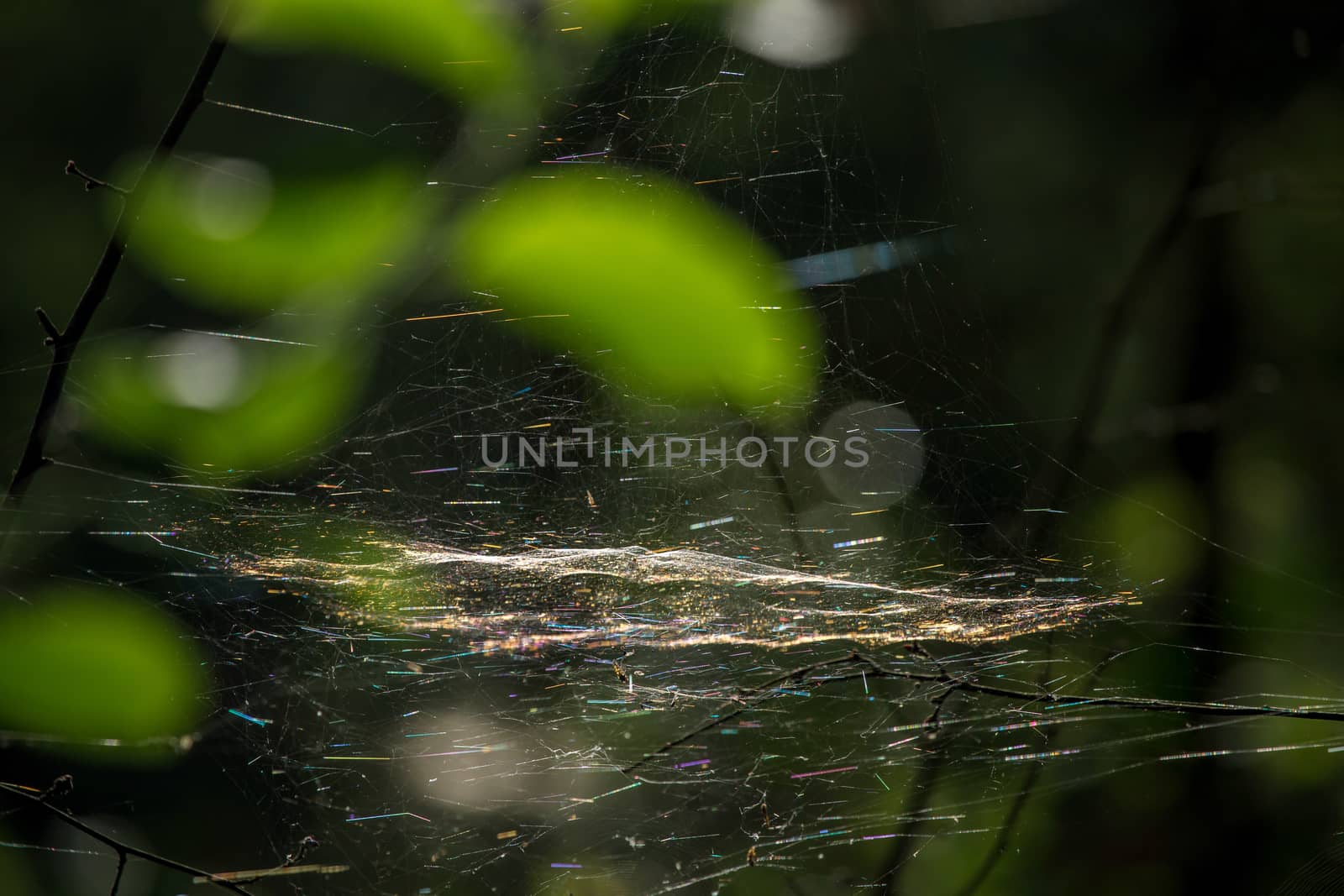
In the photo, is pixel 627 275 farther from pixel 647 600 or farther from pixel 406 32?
pixel 647 600

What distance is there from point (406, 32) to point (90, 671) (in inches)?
22.6

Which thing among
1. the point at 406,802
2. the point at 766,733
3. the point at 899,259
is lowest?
the point at 406,802

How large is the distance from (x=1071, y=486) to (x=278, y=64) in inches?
70.1

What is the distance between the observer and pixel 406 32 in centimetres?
61

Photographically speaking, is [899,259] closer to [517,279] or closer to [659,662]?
[659,662]

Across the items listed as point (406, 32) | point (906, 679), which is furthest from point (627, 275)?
point (906, 679)

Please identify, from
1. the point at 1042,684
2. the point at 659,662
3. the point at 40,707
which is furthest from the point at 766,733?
the point at 40,707

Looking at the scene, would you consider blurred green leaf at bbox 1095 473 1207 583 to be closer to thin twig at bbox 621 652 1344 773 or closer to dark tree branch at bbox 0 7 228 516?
thin twig at bbox 621 652 1344 773

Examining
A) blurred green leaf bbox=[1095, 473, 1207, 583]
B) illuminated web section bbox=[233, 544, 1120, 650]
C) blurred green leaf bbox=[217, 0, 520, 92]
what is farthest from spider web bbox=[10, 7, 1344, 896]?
blurred green leaf bbox=[217, 0, 520, 92]

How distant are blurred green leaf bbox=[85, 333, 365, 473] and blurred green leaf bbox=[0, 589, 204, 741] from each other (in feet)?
0.48

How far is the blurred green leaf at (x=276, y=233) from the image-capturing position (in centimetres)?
59

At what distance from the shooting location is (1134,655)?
1173 mm

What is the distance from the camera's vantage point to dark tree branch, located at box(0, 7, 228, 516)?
0.65 metres

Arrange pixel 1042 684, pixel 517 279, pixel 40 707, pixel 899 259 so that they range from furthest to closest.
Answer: pixel 899 259 → pixel 1042 684 → pixel 40 707 → pixel 517 279
